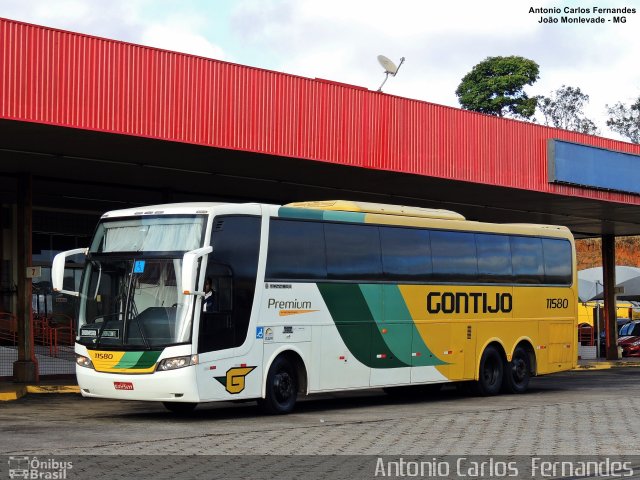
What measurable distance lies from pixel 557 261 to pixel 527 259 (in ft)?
4.16

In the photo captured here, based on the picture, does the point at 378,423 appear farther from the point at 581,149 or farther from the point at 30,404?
the point at 581,149

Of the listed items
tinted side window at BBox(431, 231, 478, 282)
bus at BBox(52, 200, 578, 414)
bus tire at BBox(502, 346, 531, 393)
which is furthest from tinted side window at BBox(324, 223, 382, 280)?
bus tire at BBox(502, 346, 531, 393)

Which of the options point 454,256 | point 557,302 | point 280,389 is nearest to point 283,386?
point 280,389

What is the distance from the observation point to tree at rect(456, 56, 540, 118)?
10388 centimetres

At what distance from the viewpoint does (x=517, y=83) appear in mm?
104500

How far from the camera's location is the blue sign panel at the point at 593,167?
1169 inches

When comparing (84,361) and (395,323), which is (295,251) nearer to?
(395,323)

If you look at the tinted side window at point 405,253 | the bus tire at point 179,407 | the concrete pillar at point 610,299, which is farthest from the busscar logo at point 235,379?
the concrete pillar at point 610,299

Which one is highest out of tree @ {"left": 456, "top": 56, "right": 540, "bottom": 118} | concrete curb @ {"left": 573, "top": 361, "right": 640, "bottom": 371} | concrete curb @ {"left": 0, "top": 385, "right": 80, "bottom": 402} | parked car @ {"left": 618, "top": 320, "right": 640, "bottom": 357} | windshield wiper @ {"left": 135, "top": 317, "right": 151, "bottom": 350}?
tree @ {"left": 456, "top": 56, "right": 540, "bottom": 118}

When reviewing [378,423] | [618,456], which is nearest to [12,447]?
[378,423]

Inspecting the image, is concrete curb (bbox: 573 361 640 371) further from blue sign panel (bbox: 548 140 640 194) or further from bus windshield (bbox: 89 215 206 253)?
bus windshield (bbox: 89 215 206 253)

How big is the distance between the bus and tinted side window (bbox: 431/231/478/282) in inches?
1.3

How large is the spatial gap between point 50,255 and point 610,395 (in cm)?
2027

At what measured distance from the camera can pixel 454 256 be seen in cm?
2197
